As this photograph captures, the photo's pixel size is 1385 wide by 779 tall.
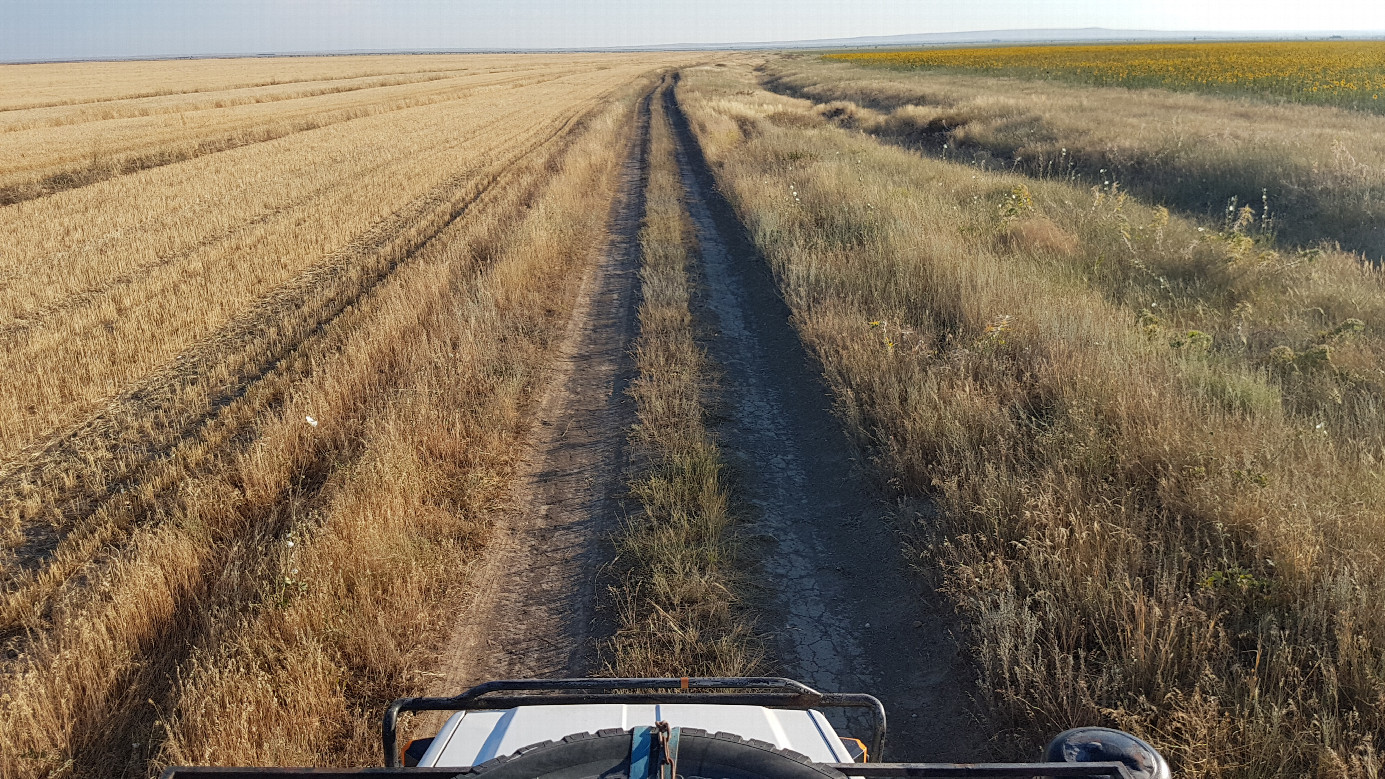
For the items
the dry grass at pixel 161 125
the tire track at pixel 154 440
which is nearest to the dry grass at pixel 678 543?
the tire track at pixel 154 440

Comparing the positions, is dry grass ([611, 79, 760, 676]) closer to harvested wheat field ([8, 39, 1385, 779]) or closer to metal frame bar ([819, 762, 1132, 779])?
harvested wheat field ([8, 39, 1385, 779])

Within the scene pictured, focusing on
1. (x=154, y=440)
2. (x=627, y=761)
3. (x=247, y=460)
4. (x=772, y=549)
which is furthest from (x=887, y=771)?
(x=154, y=440)

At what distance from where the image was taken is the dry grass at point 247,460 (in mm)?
3289

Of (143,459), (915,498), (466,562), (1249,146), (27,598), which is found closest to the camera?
(27,598)

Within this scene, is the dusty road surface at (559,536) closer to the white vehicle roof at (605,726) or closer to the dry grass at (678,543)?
the dry grass at (678,543)

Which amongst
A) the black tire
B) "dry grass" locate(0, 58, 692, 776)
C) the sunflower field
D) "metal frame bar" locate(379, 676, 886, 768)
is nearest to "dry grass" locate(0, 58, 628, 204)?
"dry grass" locate(0, 58, 692, 776)

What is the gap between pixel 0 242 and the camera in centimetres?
1220

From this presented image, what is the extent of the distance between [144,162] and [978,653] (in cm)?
2398

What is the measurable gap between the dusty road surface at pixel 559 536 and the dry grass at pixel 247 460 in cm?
20

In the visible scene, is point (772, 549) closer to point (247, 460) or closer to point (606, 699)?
point (606, 699)

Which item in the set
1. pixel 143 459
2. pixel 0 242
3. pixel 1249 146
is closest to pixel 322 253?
pixel 0 242

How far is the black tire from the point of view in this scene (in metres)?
1.61

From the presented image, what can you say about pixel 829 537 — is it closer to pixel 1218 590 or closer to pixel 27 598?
pixel 1218 590

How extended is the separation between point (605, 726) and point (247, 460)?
4239 mm
